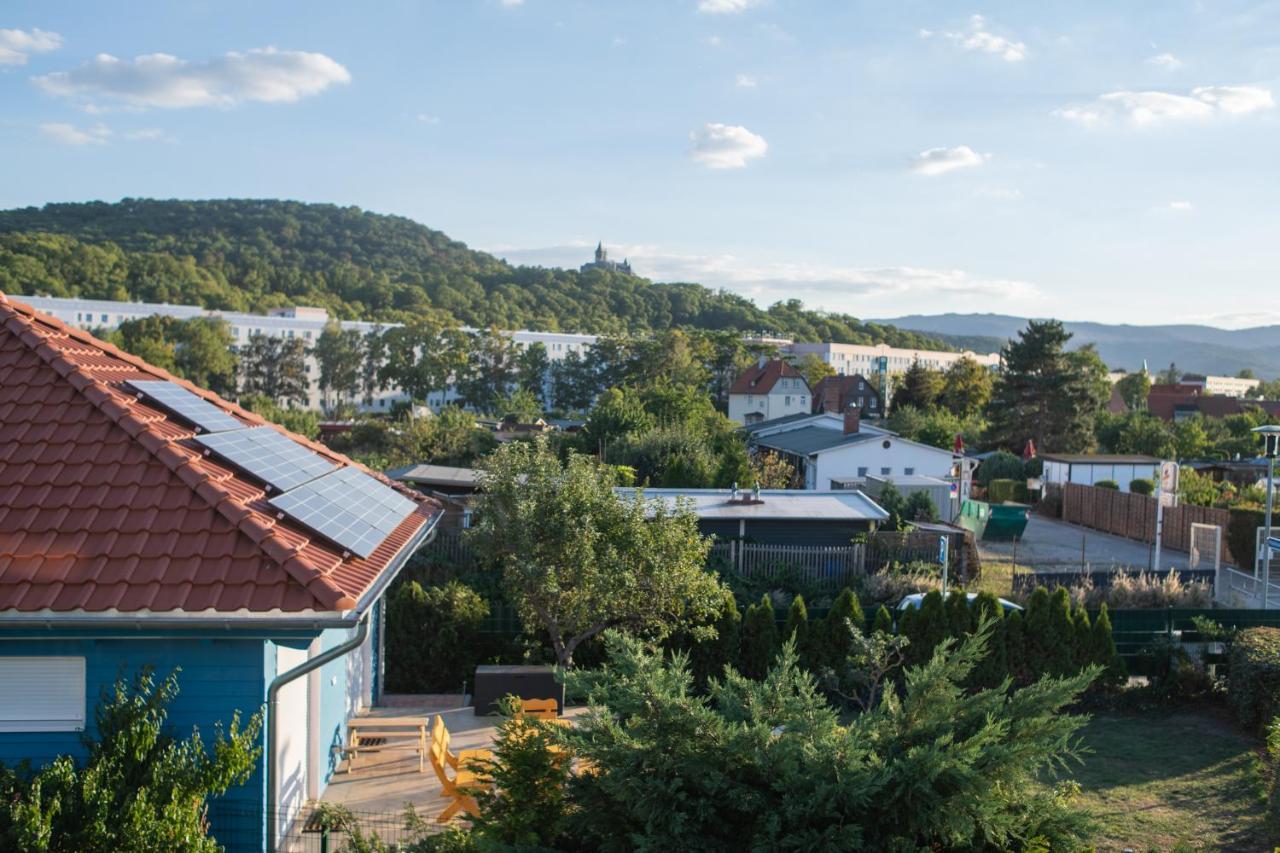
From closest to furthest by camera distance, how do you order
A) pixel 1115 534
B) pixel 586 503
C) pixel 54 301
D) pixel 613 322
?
pixel 586 503, pixel 1115 534, pixel 54 301, pixel 613 322

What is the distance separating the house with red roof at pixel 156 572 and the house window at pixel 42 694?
1cm

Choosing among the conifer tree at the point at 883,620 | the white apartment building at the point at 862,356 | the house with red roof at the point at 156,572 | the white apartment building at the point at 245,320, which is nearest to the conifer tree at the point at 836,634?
the conifer tree at the point at 883,620

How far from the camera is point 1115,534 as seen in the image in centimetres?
3331

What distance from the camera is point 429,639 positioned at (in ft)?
49.8

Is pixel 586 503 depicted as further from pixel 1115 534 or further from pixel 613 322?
pixel 613 322

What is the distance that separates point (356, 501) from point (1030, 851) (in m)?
7.51

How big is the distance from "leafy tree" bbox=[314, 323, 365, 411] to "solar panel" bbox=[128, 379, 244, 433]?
270ft

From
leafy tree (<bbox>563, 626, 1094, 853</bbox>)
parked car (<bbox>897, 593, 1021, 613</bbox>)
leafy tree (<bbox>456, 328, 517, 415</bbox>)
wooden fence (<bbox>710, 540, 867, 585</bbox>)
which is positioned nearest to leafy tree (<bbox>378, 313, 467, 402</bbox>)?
leafy tree (<bbox>456, 328, 517, 415</bbox>)

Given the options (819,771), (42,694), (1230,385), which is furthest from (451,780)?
(1230,385)

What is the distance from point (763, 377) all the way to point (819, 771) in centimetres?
7465

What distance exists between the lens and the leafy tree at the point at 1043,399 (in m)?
55.6

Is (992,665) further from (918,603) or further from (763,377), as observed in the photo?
(763,377)

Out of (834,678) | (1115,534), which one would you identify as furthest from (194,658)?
(1115,534)

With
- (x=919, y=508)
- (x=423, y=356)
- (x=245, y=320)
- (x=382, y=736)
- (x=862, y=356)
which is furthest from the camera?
(x=862, y=356)
